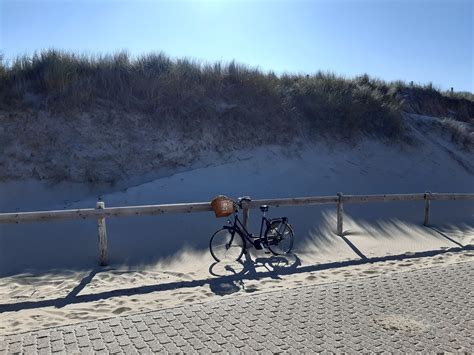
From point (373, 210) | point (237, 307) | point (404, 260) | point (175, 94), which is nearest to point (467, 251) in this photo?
point (404, 260)

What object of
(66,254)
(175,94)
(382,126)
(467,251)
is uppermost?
(175,94)

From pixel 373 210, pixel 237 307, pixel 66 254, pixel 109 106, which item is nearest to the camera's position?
pixel 237 307

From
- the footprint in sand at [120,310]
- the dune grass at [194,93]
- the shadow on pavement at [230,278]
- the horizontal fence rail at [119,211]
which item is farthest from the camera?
the dune grass at [194,93]

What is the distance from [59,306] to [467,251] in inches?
313

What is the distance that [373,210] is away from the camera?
490 inches

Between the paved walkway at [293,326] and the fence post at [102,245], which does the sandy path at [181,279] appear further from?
the paved walkway at [293,326]

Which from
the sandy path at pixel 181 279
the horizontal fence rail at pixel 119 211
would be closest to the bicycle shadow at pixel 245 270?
the sandy path at pixel 181 279

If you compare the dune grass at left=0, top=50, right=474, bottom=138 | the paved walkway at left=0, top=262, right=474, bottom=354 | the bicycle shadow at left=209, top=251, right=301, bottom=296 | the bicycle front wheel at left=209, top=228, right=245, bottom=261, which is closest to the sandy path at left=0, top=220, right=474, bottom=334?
the bicycle shadow at left=209, top=251, right=301, bottom=296

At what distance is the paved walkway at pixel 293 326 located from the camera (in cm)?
443

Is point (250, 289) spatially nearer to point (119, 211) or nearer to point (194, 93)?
point (119, 211)

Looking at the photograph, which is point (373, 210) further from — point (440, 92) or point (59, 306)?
point (440, 92)

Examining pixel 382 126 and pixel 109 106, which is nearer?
pixel 109 106

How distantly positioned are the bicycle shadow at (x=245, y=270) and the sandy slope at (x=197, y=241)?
0.06 feet

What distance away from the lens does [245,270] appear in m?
7.55
